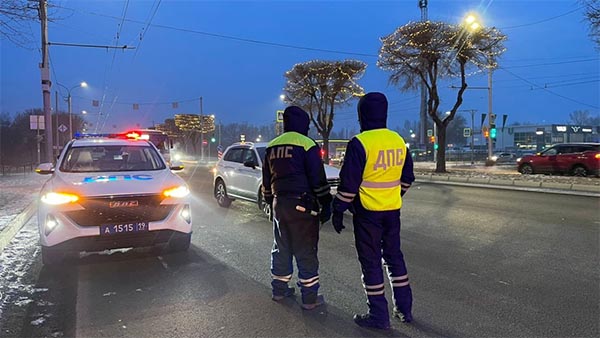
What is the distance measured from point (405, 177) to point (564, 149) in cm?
1944

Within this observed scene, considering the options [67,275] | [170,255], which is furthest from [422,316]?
[67,275]

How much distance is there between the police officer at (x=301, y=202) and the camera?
4289 millimetres

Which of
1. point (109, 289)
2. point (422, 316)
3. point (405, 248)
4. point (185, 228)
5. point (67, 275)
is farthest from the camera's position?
point (405, 248)

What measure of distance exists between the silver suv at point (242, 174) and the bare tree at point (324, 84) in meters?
19.9

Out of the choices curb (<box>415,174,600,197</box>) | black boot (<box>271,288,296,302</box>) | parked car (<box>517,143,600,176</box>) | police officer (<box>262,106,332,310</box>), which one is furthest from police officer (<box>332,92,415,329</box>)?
parked car (<box>517,143,600,176</box>)

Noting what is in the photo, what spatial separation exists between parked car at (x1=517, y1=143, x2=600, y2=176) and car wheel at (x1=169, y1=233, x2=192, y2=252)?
18.5 meters

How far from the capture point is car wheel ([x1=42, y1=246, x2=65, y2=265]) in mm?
5363

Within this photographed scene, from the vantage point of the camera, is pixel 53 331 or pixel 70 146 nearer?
pixel 53 331

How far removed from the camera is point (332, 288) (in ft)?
16.1

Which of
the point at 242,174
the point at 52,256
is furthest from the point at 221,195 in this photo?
the point at 52,256

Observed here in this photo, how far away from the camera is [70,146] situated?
6.98 m

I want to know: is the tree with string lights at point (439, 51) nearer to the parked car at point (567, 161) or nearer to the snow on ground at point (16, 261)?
the parked car at point (567, 161)

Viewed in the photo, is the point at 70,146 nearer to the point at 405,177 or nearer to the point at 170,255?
the point at 170,255

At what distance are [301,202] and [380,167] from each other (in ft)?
2.87
